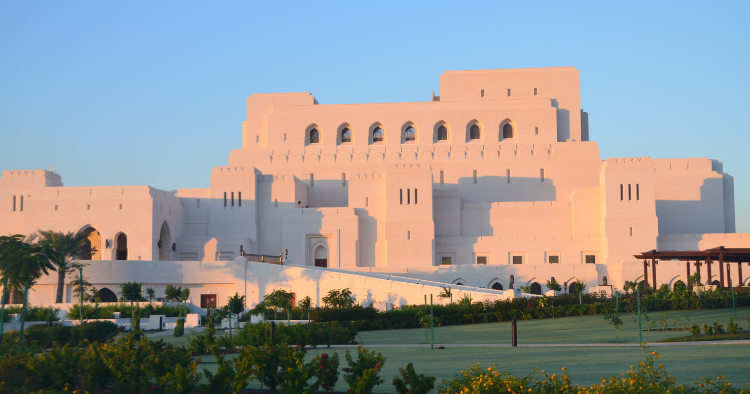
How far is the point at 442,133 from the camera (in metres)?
57.7

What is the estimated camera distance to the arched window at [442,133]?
5741 centimetres

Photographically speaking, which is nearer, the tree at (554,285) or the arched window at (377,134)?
the tree at (554,285)

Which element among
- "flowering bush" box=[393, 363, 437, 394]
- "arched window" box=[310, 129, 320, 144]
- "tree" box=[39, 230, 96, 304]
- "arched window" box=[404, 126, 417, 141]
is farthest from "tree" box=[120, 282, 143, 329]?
"flowering bush" box=[393, 363, 437, 394]

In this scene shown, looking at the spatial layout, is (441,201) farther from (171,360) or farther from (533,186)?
(171,360)

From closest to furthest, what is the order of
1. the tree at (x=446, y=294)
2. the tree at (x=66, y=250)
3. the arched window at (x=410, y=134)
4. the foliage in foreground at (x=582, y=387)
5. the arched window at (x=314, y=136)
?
the foliage in foreground at (x=582, y=387), the tree at (x=446, y=294), the tree at (x=66, y=250), the arched window at (x=410, y=134), the arched window at (x=314, y=136)

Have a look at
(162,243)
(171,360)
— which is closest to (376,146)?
(162,243)

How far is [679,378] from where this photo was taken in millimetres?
12156

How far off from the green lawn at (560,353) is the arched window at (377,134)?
108 ft

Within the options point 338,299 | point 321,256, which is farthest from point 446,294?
point 321,256

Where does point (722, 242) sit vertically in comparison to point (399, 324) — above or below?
above

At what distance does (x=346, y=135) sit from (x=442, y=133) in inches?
297

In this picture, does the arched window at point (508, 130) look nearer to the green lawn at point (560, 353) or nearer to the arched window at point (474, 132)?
the arched window at point (474, 132)

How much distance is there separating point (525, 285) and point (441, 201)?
9.61 meters

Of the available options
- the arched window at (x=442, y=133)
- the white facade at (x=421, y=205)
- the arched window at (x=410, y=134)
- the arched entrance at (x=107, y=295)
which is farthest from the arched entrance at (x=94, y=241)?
the arched window at (x=442, y=133)
